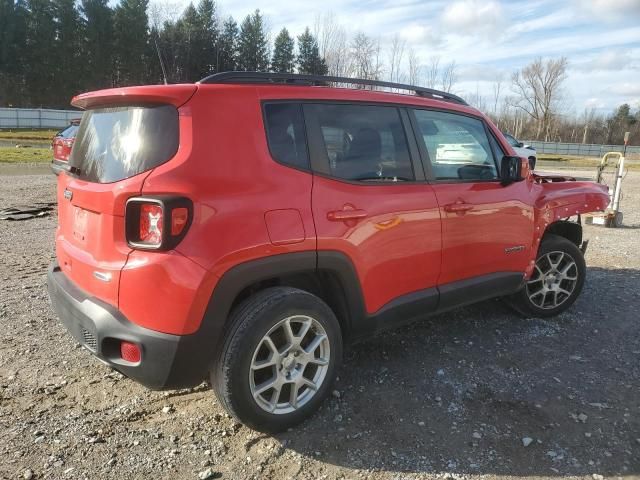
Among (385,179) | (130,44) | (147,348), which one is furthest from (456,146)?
(130,44)

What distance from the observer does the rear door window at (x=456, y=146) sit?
11.6 feet

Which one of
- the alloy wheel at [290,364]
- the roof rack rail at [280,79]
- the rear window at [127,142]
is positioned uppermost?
the roof rack rail at [280,79]

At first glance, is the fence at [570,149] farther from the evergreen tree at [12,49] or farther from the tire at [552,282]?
the evergreen tree at [12,49]

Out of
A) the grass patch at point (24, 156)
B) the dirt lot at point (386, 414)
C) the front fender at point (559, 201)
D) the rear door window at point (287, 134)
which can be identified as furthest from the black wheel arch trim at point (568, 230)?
the grass patch at point (24, 156)

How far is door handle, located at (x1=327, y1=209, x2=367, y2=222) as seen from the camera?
285 centimetres

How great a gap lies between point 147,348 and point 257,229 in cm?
78

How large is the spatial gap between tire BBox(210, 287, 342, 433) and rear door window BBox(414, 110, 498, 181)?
1.40m

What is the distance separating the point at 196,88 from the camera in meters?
2.58

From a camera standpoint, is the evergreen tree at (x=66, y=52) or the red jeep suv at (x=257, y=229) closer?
the red jeep suv at (x=257, y=229)

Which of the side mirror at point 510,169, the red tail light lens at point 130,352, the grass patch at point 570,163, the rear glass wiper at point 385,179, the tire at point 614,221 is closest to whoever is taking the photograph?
the red tail light lens at point 130,352

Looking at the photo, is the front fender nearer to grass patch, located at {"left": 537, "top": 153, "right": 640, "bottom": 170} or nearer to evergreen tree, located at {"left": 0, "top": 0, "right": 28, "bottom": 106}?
grass patch, located at {"left": 537, "top": 153, "right": 640, "bottom": 170}

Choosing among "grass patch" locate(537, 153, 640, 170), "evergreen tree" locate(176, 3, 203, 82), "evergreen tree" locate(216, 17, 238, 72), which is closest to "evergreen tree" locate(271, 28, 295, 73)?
"evergreen tree" locate(216, 17, 238, 72)


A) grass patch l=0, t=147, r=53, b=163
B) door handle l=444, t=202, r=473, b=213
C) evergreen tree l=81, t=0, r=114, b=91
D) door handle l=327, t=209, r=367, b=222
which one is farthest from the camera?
evergreen tree l=81, t=0, r=114, b=91

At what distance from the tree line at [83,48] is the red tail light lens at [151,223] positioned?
149ft
